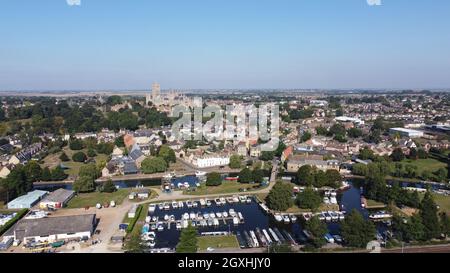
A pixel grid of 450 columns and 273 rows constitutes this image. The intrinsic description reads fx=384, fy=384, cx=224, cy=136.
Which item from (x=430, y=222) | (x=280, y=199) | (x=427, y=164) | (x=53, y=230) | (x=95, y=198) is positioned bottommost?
(x=95, y=198)

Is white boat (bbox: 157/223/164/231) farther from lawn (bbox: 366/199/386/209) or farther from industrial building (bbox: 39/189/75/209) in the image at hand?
lawn (bbox: 366/199/386/209)

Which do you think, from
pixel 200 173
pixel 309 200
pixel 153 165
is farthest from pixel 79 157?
pixel 309 200

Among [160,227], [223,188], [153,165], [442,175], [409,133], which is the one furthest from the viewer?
[409,133]

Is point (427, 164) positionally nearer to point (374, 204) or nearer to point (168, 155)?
point (374, 204)

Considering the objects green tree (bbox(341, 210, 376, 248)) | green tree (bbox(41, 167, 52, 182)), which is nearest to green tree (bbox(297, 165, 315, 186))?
green tree (bbox(341, 210, 376, 248))

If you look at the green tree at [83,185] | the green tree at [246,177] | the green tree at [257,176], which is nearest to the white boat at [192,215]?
the green tree at [246,177]

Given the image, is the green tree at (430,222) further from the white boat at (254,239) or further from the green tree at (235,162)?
the green tree at (235,162)
